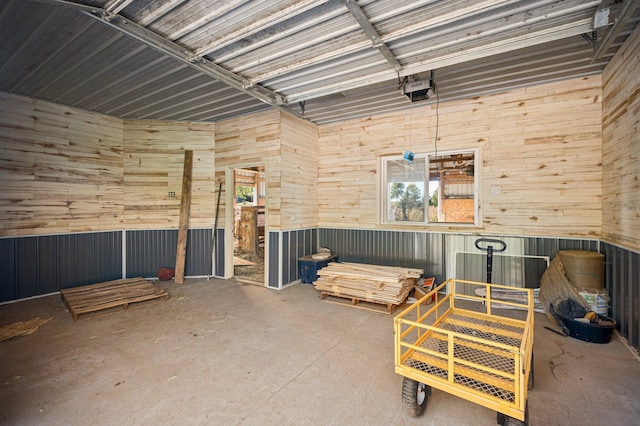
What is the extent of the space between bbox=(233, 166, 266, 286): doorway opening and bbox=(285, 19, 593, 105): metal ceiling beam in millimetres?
4045

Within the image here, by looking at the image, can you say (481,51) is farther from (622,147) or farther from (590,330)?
(590,330)

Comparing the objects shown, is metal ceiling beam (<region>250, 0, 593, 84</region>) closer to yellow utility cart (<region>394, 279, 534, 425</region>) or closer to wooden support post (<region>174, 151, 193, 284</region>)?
yellow utility cart (<region>394, 279, 534, 425</region>)

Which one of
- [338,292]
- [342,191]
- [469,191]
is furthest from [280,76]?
[469,191]

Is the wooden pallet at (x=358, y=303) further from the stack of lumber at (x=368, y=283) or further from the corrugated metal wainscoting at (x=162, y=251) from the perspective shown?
the corrugated metal wainscoting at (x=162, y=251)

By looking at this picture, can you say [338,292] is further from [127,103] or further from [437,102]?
[127,103]

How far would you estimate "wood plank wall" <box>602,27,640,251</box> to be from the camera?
322 centimetres

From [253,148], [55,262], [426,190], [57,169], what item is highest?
[253,148]

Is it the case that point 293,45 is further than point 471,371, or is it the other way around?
point 293,45

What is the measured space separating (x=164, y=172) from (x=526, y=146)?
7233 mm

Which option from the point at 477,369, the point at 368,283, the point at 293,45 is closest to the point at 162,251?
the point at 368,283

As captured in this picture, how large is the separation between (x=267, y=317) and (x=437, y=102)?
4.87 meters

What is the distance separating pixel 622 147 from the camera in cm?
359

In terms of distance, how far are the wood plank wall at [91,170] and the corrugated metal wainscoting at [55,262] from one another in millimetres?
194

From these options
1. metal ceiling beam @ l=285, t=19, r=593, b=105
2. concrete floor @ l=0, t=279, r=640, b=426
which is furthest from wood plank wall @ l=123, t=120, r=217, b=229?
metal ceiling beam @ l=285, t=19, r=593, b=105
